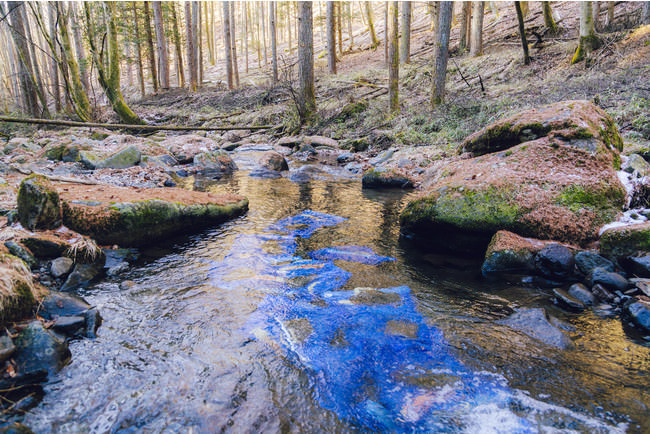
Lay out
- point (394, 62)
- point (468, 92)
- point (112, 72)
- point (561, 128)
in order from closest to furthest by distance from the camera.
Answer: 1. point (561, 128)
2. point (394, 62)
3. point (468, 92)
4. point (112, 72)

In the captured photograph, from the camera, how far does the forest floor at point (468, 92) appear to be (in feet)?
32.4

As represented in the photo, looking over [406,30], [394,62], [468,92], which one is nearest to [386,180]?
[394,62]

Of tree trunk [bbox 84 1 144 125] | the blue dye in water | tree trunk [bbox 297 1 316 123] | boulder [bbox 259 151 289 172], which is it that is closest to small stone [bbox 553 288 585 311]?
the blue dye in water

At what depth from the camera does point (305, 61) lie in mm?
14055

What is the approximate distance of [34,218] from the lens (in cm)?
378

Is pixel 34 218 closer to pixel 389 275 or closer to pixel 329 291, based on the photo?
pixel 329 291

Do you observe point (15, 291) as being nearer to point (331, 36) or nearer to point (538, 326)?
point (538, 326)

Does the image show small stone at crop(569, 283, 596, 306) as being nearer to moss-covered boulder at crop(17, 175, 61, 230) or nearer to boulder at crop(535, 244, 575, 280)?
boulder at crop(535, 244, 575, 280)

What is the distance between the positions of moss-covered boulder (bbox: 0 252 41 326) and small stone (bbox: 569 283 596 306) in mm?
4649

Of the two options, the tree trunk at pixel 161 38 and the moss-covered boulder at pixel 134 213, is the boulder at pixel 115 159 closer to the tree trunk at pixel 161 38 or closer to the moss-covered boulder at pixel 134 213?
the moss-covered boulder at pixel 134 213

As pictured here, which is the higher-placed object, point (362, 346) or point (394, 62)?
point (394, 62)

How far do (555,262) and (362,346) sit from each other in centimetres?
247

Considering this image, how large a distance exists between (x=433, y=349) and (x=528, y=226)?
7.69ft

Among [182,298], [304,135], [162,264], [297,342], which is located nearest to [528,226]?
[297,342]
